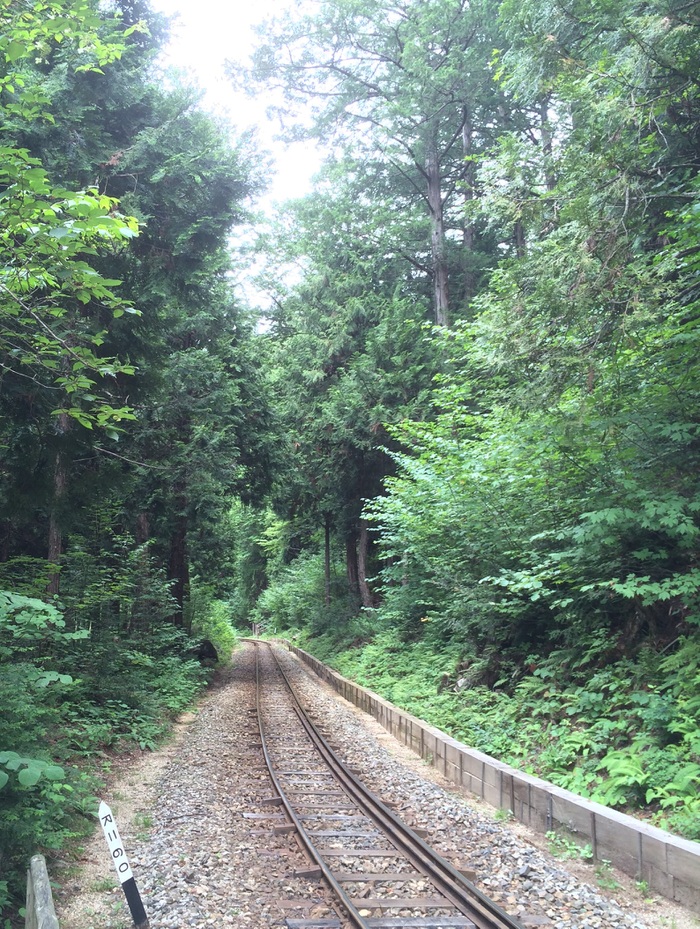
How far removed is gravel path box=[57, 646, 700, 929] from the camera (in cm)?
416

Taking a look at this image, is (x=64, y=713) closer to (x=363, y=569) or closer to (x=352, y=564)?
(x=363, y=569)

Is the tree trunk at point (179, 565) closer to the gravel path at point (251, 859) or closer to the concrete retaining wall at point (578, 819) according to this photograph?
the gravel path at point (251, 859)

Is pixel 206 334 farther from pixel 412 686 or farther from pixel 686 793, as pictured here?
pixel 686 793

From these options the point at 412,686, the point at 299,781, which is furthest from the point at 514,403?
the point at 412,686

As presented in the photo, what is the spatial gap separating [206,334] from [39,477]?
721 cm

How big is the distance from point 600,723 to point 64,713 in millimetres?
5959

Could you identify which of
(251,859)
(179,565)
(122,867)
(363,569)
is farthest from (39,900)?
(363,569)

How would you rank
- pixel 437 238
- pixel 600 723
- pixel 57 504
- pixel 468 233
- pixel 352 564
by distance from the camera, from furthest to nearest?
pixel 352 564
pixel 468 233
pixel 437 238
pixel 57 504
pixel 600 723

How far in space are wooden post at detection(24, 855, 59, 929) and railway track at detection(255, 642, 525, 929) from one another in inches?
64.1

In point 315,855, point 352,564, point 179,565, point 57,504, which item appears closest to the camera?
point 315,855

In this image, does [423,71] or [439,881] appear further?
[423,71]

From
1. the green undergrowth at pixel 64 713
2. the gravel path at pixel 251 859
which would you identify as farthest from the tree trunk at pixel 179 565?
the gravel path at pixel 251 859

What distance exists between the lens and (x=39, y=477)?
7.58 metres

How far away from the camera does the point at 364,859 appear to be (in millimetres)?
5145
